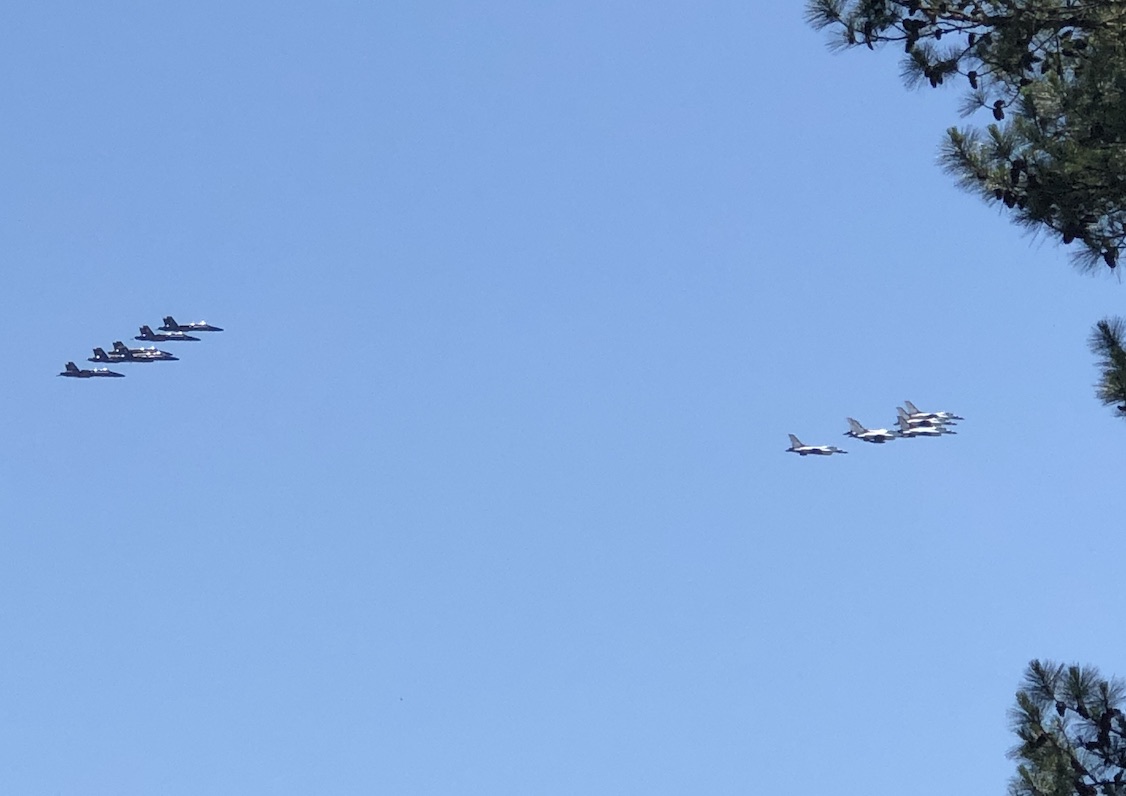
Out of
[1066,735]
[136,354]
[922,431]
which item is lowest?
[1066,735]

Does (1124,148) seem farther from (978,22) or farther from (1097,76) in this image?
(978,22)

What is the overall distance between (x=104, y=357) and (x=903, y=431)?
1215 inches

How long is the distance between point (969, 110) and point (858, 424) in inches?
2209

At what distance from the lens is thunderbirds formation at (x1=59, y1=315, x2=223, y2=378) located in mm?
73644

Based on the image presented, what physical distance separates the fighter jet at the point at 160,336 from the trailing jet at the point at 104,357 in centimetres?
297

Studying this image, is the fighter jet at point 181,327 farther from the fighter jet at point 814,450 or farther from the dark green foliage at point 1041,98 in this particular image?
the dark green foliage at point 1041,98

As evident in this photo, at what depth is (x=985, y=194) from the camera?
16656 mm

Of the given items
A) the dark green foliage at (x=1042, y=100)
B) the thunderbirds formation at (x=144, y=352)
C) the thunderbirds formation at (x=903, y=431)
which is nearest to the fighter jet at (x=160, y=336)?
the thunderbirds formation at (x=144, y=352)

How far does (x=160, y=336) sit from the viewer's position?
77.5 meters

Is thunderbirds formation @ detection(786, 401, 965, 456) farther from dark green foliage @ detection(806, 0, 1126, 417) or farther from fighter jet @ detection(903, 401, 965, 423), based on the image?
dark green foliage @ detection(806, 0, 1126, 417)

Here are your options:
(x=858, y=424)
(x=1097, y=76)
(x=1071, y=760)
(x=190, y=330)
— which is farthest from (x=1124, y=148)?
(x=190, y=330)

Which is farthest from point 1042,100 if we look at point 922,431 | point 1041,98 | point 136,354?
point 136,354

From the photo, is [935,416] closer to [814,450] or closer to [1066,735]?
[814,450]

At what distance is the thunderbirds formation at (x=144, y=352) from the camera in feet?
242
